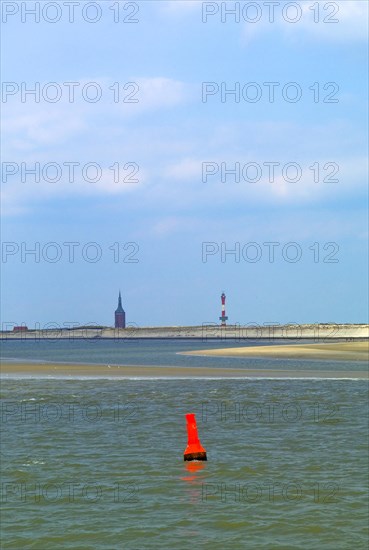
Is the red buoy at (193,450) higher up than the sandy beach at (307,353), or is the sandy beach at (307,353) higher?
the sandy beach at (307,353)

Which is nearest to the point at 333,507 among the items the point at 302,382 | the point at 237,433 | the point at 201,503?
the point at 201,503

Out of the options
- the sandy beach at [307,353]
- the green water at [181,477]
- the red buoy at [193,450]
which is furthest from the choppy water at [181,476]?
the sandy beach at [307,353]

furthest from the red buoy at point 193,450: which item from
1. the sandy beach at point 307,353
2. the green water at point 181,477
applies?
the sandy beach at point 307,353

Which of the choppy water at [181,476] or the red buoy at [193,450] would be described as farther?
the red buoy at [193,450]

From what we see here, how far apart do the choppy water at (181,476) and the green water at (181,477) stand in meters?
0.03

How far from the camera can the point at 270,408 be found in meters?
27.6

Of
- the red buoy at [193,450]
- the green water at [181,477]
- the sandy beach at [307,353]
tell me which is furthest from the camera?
the sandy beach at [307,353]

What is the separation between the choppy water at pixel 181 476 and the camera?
478 inches

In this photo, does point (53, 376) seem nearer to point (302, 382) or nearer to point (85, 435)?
point (302, 382)

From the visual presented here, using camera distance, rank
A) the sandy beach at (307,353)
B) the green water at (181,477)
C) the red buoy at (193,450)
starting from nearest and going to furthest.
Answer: the green water at (181,477) → the red buoy at (193,450) → the sandy beach at (307,353)

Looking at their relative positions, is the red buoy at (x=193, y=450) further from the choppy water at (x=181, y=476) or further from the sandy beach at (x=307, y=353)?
the sandy beach at (x=307, y=353)

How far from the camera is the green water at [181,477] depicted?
12.1 m

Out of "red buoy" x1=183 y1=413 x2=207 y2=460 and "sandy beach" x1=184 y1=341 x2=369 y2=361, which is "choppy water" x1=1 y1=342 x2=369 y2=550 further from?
"sandy beach" x1=184 y1=341 x2=369 y2=361

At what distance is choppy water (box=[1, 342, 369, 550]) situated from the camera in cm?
1213
